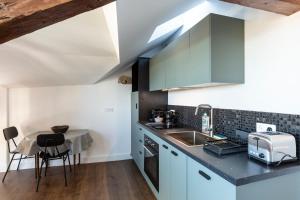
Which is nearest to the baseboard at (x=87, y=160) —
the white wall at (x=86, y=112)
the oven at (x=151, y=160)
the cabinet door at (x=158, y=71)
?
the white wall at (x=86, y=112)

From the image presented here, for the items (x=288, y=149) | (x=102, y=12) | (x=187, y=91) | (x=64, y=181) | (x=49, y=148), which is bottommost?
(x=64, y=181)

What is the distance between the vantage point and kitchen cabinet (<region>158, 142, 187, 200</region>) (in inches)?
63.0

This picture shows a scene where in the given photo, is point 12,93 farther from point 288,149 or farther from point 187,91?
point 288,149

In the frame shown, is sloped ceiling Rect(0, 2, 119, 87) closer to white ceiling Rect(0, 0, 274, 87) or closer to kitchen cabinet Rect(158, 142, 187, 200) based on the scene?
white ceiling Rect(0, 0, 274, 87)

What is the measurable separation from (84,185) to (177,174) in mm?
1819

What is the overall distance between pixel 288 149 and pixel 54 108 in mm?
3805

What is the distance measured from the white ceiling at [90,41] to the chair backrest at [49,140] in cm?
101

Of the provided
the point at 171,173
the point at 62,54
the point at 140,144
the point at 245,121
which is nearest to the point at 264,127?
the point at 245,121

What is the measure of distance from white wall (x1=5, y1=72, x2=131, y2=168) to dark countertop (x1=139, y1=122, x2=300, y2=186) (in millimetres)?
2817

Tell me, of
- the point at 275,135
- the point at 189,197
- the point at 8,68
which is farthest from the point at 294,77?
the point at 8,68

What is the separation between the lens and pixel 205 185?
126 cm

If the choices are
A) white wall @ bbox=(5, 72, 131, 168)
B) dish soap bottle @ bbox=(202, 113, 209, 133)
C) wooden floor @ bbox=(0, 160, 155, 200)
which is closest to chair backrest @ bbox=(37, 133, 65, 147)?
wooden floor @ bbox=(0, 160, 155, 200)

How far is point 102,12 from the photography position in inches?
64.8

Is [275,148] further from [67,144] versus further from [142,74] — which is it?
[67,144]
